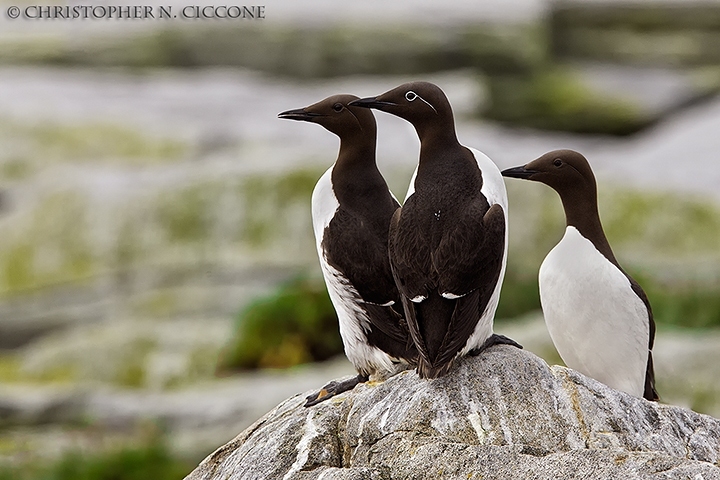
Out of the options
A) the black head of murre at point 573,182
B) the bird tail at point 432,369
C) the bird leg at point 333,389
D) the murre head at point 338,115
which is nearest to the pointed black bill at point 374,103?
the murre head at point 338,115

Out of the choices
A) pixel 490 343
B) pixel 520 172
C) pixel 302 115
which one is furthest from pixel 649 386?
pixel 302 115

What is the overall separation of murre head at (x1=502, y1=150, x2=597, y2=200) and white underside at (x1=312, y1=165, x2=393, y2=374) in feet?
2.67

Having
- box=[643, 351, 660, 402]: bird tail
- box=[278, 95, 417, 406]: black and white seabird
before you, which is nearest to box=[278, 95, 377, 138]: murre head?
box=[278, 95, 417, 406]: black and white seabird

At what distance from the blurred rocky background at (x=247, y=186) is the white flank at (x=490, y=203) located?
4.79 m

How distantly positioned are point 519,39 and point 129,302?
911 centimetres

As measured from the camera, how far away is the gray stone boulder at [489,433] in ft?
12.0

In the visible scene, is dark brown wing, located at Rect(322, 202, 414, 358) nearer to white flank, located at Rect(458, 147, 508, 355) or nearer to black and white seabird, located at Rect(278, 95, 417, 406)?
black and white seabird, located at Rect(278, 95, 417, 406)

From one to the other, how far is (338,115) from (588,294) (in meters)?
1.35

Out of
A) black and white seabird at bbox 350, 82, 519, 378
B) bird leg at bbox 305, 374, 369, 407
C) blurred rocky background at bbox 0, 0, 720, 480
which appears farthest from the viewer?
blurred rocky background at bbox 0, 0, 720, 480

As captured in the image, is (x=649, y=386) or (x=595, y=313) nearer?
(x=595, y=313)

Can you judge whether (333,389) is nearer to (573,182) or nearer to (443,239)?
(443,239)

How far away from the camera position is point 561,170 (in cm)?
429

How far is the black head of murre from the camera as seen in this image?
4.29 metres

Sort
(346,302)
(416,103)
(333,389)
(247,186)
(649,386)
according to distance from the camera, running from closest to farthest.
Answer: (416,103) → (346,302) → (333,389) → (649,386) → (247,186)
